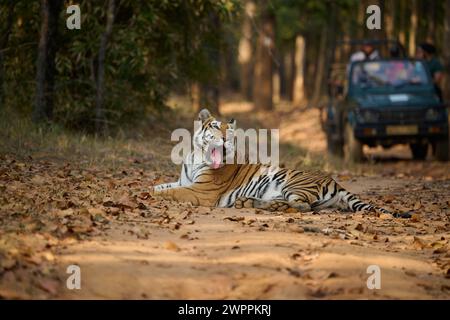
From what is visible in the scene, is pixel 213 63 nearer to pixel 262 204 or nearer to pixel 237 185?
pixel 237 185

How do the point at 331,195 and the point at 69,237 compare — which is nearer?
the point at 69,237

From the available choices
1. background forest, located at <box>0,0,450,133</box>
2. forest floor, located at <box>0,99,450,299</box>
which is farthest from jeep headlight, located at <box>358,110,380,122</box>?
forest floor, located at <box>0,99,450,299</box>

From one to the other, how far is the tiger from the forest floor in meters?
0.27

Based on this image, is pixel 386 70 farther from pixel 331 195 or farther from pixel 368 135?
pixel 331 195

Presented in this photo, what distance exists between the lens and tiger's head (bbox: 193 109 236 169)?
8.74 meters

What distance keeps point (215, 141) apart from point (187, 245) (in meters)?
2.59

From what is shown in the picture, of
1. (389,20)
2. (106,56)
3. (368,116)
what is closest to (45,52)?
(106,56)

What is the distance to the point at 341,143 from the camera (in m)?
17.5

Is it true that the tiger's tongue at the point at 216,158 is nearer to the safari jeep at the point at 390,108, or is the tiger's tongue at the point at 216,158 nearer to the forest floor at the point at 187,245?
the forest floor at the point at 187,245

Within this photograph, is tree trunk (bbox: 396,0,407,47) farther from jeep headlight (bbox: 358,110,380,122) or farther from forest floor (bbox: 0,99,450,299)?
forest floor (bbox: 0,99,450,299)

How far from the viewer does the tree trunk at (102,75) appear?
1340cm

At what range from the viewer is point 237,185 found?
29.2 ft
